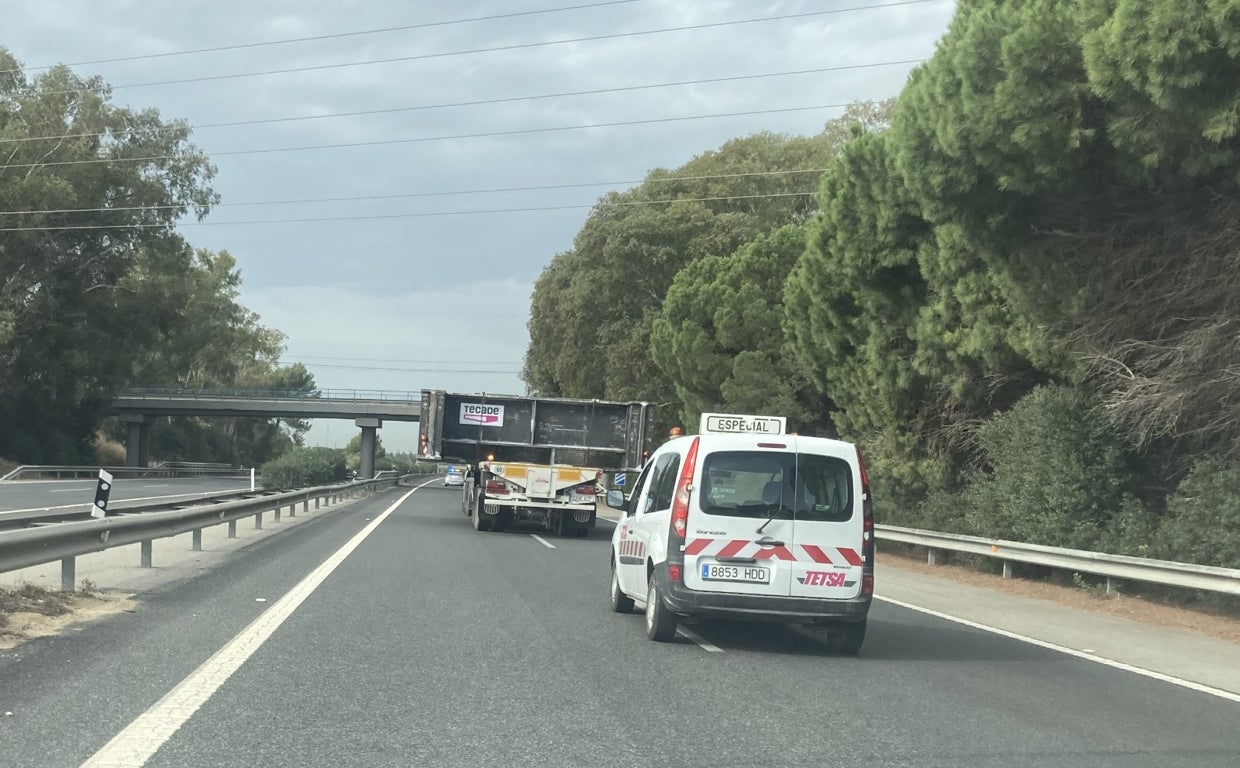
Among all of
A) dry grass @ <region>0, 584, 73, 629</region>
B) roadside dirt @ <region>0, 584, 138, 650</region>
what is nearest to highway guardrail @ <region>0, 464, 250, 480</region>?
roadside dirt @ <region>0, 584, 138, 650</region>

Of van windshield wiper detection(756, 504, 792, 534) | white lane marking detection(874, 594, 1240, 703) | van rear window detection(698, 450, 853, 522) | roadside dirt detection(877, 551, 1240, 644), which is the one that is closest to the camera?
white lane marking detection(874, 594, 1240, 703)

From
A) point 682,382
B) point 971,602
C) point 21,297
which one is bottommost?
point 971,602

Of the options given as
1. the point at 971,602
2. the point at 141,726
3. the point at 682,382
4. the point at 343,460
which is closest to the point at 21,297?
the point at 343,460

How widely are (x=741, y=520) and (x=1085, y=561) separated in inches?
307

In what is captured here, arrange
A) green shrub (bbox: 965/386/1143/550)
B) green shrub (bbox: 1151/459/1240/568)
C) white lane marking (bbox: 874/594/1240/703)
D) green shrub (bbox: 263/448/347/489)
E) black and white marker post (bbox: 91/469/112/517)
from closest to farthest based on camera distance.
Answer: white lane marking (bbox: 874/594/1240/703) → green shrub (bbox: 1151/459/1240/568) → black and white marker post (bbox: 91/469/112/517) → green shrub (bbox: 965/386/1143/550) → green shrub (bbox: 263/448/347/489)

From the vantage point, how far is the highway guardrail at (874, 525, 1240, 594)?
1281 cm

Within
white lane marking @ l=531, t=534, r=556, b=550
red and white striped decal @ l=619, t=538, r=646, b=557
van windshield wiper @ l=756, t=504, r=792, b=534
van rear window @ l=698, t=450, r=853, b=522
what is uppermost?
van rear window @ l=698, t=450, r=853, b=522

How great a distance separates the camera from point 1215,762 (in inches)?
255

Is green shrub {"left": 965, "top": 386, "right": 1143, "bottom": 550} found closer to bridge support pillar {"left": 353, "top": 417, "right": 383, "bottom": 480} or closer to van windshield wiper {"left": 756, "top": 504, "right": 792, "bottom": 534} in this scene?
van windshield wiper {"left": 756, "top": 504, "right": 792, "bottom": 534}

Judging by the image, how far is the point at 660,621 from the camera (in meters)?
10.1

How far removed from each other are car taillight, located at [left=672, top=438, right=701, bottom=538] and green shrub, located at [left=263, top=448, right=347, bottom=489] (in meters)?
43.8

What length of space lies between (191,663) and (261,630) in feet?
5.42

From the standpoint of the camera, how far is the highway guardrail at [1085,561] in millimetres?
12812

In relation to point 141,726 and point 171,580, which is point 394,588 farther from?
point 141,726
